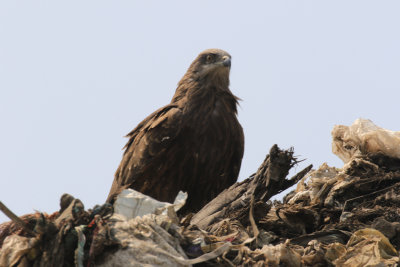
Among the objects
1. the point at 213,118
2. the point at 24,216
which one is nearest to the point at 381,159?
the point at 213,118

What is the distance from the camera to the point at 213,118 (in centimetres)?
784

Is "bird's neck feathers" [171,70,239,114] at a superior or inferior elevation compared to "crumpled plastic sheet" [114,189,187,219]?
superior

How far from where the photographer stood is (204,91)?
27.1 feet

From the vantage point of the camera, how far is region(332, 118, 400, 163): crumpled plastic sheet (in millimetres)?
6250

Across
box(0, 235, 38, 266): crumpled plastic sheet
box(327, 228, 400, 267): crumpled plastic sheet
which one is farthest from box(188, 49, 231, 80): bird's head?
box(0, 235, 38, 266): crumpled plastic sheet

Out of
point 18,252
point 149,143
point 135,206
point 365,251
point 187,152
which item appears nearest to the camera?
point 18,252

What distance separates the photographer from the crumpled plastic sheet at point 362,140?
20.5ft

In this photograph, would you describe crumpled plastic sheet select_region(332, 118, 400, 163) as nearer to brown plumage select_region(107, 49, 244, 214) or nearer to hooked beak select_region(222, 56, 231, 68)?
brown plumage select_region(107, 49, 244, 214)

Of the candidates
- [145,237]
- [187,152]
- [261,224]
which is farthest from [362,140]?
[145,237]

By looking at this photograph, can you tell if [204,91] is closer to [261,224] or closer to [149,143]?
[149,143]

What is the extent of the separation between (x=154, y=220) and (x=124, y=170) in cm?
338

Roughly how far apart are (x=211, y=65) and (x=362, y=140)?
2.68 m

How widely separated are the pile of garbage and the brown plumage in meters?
1.24

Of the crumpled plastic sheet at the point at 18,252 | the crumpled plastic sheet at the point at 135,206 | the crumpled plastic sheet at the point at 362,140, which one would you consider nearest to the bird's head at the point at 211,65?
the crumpled plastic sheet at the point at 362,140
